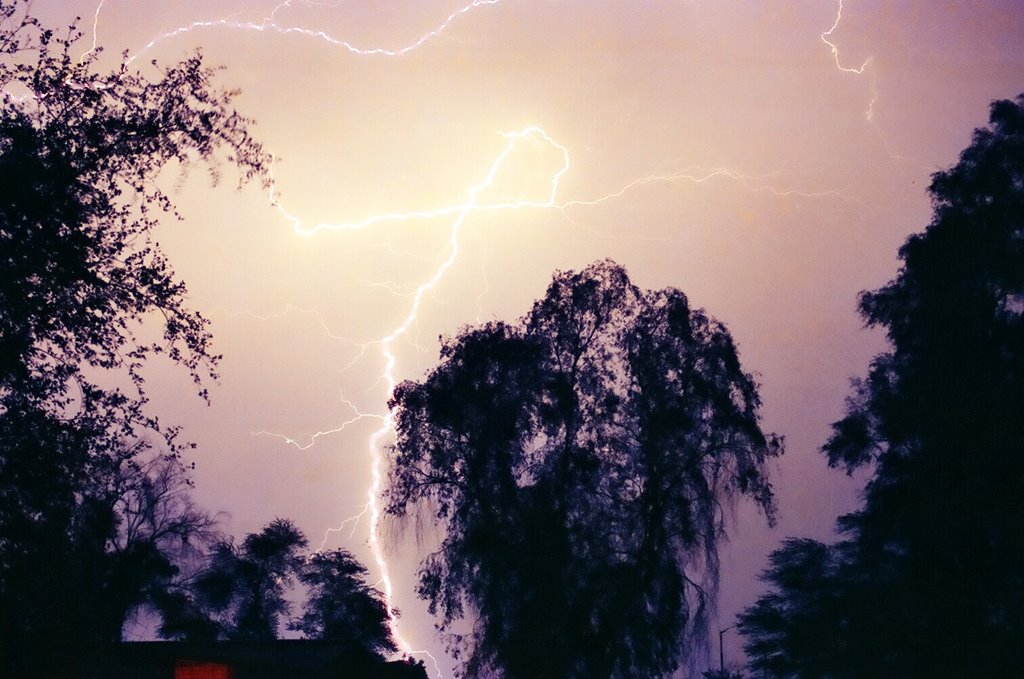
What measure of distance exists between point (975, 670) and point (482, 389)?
37.1 ft

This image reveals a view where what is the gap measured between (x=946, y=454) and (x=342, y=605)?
38.5 meters

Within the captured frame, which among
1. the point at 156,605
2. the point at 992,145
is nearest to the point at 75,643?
the point at 992,145

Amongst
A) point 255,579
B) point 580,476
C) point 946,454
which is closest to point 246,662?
point 580,476

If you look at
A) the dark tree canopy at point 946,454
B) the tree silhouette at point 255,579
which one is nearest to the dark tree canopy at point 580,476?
the dark tree canopy at point 946,454

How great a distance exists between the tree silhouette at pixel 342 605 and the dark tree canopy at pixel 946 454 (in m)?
32.0

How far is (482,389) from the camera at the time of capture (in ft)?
80.3

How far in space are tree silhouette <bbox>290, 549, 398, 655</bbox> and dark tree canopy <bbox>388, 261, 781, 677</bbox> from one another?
1079 inches

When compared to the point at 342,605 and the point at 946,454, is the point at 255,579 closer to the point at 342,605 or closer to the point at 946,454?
the point at 342,605

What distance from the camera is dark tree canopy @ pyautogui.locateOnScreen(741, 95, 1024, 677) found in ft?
59.2

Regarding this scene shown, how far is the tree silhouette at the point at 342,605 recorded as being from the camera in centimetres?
5047

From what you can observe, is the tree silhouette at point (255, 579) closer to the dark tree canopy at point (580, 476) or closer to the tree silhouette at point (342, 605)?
the tree silhouette at point (342, 605)

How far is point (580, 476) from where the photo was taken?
23562mm

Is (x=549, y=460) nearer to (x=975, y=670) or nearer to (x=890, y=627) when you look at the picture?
(x=890, y=627)

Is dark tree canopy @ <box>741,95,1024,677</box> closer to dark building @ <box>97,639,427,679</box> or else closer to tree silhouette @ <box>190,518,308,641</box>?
dark building @ <box>97,639,427,679</box>
